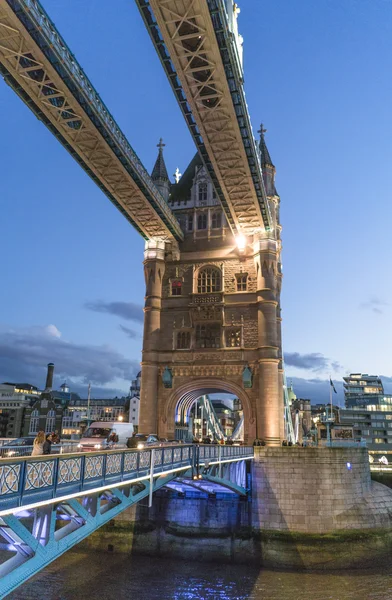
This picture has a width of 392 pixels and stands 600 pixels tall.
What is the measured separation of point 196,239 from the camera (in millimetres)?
47500

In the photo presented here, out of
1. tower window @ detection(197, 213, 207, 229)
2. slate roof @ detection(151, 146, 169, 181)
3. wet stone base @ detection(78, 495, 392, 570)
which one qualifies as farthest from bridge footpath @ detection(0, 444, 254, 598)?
slate roof @ detection(151, 146, 169, 181)

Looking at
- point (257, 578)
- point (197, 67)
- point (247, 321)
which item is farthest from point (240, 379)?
point (197, 67)

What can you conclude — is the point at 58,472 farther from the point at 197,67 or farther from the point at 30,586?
the point at 197,67

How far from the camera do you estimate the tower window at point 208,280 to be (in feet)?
151

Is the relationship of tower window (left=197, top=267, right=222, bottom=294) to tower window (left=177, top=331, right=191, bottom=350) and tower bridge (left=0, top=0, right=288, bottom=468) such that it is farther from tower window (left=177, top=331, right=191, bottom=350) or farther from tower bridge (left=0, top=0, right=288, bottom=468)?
tower window (left=177, top=331, right=191, bottom=350)

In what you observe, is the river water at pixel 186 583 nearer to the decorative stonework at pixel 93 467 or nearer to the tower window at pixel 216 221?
the decorative stonework at pixel 93 467

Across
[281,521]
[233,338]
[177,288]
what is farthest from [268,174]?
[281,521]

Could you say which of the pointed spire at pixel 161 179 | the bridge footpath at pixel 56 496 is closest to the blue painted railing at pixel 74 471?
the bridge footpath at pixel 56 496

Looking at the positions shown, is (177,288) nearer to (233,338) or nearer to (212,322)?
(212,322)

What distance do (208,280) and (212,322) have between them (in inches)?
172

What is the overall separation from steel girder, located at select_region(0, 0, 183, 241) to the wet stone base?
972 inches

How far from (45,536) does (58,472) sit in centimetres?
162

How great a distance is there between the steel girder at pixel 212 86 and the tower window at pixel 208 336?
1126 centimetres

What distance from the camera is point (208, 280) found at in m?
46.3
